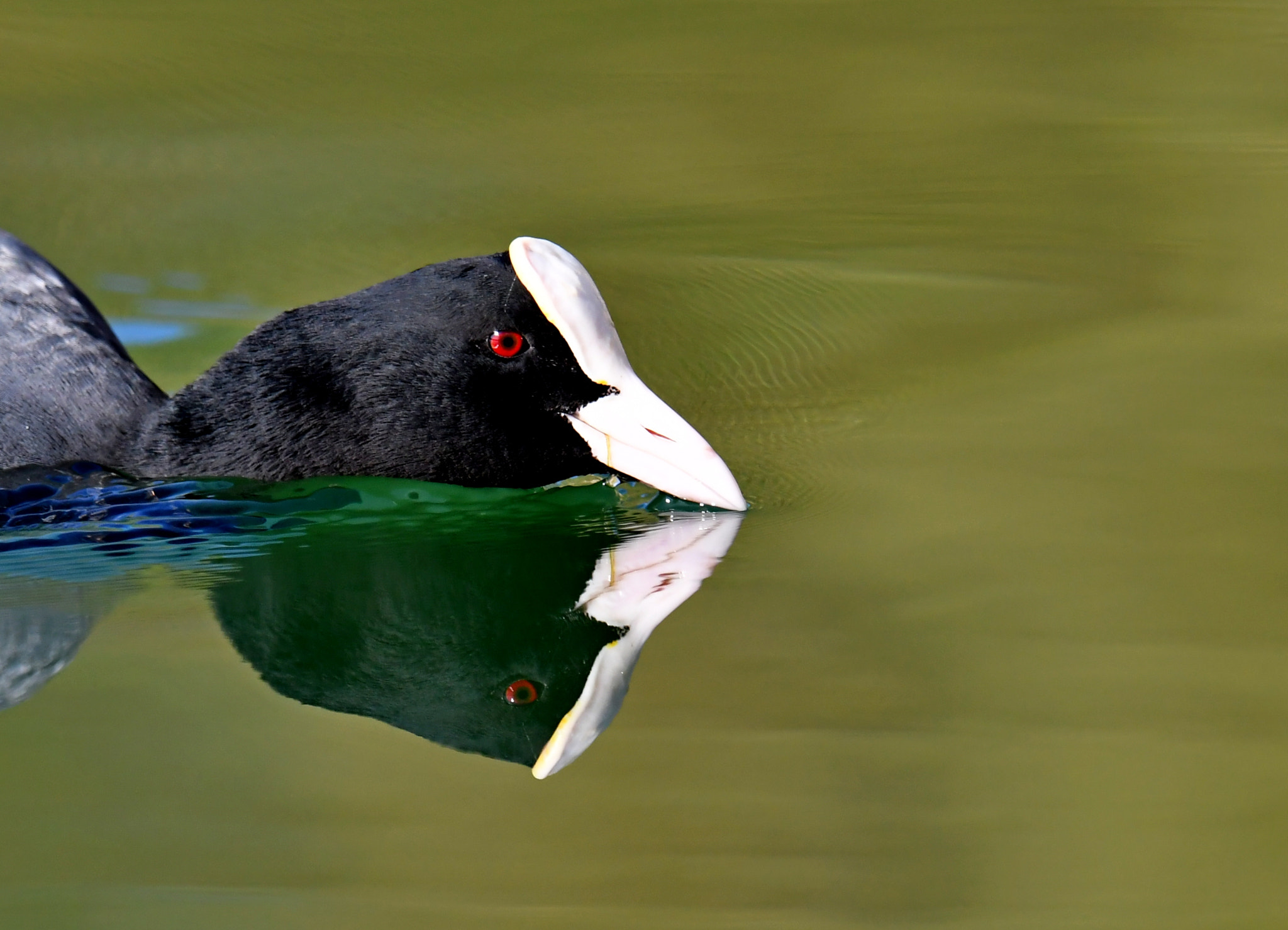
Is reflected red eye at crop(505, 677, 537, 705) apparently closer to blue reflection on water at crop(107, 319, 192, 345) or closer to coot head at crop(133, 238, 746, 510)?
coot head at crop(133, 238, 746, 510)

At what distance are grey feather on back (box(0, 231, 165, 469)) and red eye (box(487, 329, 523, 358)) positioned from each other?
27.8 inches

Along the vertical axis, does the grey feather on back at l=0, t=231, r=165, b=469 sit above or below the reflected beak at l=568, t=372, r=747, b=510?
above

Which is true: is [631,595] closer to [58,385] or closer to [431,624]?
[431,624]

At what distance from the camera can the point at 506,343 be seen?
106 inches

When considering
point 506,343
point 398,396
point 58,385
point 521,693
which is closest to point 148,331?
point 58,385

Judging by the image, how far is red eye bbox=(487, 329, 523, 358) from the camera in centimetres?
270

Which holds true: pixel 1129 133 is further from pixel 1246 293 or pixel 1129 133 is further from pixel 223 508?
pixel 223 508

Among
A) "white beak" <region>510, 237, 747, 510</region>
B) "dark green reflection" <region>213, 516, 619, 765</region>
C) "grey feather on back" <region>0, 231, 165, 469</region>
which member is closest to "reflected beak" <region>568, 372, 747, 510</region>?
"white beak" <region>510, 237, 747, 510</region>

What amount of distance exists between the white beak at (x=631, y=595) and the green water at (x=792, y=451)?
4 cm

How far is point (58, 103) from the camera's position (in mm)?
5223

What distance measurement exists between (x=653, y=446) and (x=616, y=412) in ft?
0.30

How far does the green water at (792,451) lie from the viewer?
1.60 metres

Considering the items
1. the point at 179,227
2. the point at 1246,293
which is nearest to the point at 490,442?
the point at 1246,293

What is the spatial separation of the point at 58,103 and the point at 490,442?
319 cm
